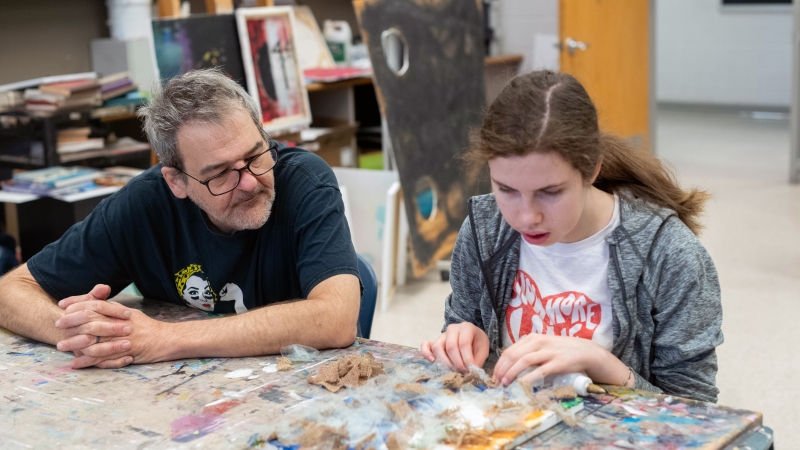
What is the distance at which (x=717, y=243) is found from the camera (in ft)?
14.5

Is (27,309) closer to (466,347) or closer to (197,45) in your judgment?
(466,347)

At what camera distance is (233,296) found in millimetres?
1809

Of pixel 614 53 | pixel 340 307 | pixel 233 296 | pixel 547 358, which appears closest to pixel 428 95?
pixel 614 53

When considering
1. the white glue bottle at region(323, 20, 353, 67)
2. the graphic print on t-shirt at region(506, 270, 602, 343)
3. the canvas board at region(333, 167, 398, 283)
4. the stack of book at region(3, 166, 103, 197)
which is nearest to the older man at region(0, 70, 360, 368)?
the graphic print on t-shirt at region(506, 270, 602, 343)

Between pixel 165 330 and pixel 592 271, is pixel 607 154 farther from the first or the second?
pixel 165 330

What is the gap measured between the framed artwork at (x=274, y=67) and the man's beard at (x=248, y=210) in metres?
2.15

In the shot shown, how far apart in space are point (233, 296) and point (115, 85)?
2.07 m

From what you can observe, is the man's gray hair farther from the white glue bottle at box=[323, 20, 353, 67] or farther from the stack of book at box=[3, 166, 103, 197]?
the white glue bottle at box=[323, 20, 353, 67]

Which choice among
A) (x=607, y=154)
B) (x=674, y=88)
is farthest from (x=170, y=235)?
(x=674, y=88)

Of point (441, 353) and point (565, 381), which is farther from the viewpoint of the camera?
point (441, 353)

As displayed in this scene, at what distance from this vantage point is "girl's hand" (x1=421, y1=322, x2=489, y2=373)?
1.38 metres

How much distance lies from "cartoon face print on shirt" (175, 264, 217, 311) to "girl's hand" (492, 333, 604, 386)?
30.1 inches

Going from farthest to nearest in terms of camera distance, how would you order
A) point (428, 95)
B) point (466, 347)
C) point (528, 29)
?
point (528, 29)
point (428, 95)
point (466, 347)

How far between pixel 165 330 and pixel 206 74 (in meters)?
0.55
